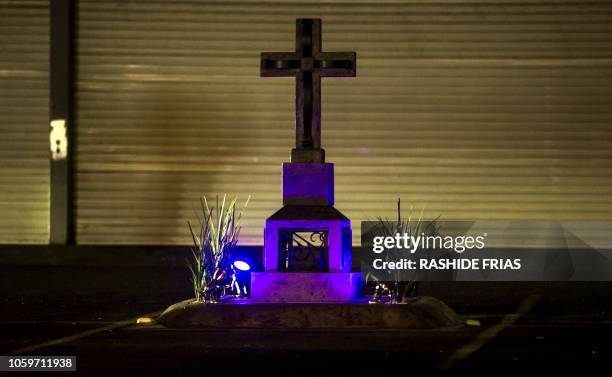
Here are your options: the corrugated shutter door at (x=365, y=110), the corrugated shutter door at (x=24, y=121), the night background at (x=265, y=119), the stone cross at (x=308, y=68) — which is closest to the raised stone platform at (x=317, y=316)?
the stone cross at (x=308, y=68)

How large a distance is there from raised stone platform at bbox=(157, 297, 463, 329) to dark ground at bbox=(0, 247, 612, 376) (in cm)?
21

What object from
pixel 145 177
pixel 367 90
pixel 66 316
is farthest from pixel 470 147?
pixel 66 316

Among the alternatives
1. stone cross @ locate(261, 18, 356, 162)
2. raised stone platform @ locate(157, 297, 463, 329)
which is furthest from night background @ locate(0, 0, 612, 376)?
raised stone platform @ locate(157, 297, 463, 329)

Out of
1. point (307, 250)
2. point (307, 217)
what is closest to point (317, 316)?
point (307, 250)

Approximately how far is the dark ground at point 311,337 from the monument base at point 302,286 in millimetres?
630

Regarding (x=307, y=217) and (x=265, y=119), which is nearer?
(x=307, y=217)

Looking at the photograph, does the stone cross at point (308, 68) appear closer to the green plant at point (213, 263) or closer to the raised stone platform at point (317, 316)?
the green plant at point (213, 263)

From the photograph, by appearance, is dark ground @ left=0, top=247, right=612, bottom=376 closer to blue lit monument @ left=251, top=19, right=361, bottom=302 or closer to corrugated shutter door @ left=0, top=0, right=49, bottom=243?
blue lit monument @ left=251, top=19, right=361, bottom=302

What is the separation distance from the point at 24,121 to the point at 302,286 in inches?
346

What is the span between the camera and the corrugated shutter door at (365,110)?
57.2 ft

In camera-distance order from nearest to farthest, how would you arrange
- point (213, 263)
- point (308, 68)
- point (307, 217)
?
point (307, 217) < point (213, 263) < point (308, 68)

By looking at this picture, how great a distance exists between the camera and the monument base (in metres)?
10.7

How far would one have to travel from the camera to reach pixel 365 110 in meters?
17.6

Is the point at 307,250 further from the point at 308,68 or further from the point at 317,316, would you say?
the point at 308,68
